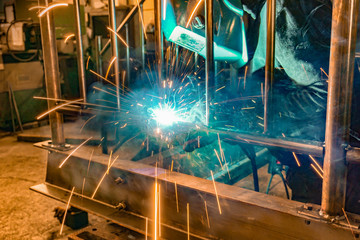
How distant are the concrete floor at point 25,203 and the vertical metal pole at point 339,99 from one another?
6.98 feet

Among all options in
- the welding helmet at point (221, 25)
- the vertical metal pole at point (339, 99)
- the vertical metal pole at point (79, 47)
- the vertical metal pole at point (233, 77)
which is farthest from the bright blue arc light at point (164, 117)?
the vertical metal pole at point (339, 99)

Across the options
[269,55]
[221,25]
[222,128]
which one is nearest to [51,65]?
[221,25]

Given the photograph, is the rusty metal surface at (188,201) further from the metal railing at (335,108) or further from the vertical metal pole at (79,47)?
the vertical metal pole at (79,47)

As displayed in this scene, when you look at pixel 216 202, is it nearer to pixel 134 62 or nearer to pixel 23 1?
pixel 134 62

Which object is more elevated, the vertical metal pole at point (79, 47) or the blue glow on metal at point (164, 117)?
the vertical metal pole at point (79, 47)

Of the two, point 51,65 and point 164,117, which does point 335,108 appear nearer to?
→ point 164,117

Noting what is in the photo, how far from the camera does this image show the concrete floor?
2.94 meters

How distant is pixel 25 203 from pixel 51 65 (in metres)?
1.74

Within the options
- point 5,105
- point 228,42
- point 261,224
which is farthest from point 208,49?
point 5,105

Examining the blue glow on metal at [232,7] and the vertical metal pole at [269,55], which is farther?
the blue glow on metal at [232,7]

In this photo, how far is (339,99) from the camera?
1.33m

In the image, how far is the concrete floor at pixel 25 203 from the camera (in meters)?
2.94

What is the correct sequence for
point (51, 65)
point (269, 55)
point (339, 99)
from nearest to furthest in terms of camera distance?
point (339, 99)
point (269, 55)
point (51, 65)

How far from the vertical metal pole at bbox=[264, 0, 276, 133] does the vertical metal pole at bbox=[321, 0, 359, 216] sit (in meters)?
0.31
